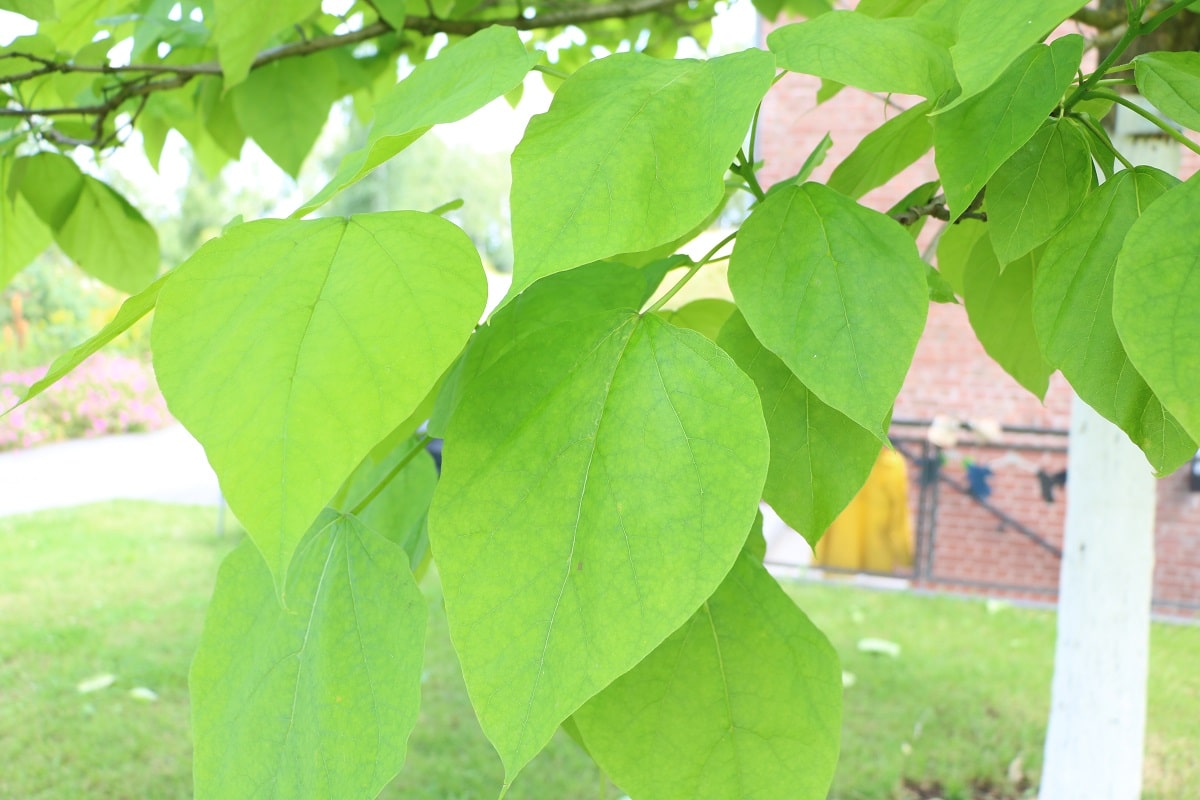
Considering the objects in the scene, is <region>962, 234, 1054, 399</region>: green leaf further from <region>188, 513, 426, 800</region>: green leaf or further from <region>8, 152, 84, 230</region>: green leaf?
<region>8, 152, 84, 230</region>: green leaf

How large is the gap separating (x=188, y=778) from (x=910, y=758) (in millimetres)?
1976

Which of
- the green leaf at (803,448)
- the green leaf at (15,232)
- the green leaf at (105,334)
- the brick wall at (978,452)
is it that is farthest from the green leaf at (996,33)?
the brick wall at (978,452)

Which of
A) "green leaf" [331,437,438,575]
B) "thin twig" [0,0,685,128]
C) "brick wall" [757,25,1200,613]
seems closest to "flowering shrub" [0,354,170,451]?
"brick wall" [757,25,1200,613]

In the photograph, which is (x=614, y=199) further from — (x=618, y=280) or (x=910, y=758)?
(x=910, y=758)

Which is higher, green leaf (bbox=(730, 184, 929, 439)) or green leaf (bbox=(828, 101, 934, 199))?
green leaf (bbox=(828, 101, 934, 199))

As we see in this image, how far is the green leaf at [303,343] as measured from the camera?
0.22 metres

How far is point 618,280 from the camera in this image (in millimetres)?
362

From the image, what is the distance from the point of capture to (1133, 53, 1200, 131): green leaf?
277mm

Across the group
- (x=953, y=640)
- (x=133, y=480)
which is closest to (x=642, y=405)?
(x=953, y=640)

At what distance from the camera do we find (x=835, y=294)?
288 millimetres

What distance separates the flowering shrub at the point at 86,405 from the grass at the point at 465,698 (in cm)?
407

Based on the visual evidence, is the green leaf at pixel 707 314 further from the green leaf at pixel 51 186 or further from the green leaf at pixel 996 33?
the green leaf at pixel 51 186

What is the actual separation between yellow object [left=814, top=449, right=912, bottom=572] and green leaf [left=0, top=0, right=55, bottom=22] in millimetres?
4714

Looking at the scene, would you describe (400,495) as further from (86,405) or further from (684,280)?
(86,405)
